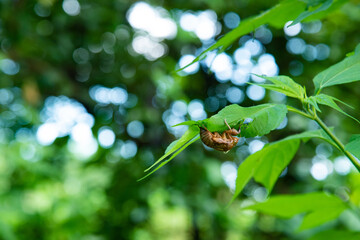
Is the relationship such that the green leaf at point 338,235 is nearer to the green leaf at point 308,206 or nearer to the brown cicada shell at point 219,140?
the green leaf at point 308,206

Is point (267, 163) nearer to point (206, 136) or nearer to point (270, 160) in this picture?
point (270, 160)

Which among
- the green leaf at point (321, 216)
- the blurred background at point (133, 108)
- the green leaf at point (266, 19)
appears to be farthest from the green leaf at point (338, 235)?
the blurred background at point (133, 108)

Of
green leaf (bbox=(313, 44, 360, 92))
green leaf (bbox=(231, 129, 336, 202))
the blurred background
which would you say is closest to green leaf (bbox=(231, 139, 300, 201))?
green leaf (bbox=(231, 129, 336, 202))

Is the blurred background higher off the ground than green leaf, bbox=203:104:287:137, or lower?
lower

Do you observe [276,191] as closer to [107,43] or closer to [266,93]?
[266,93]

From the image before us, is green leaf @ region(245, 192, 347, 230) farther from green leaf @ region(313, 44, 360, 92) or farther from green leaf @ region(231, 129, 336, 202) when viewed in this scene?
green leaf @ region(313, 44, 360, 92)

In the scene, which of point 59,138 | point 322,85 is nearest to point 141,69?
point 59,138
